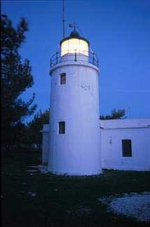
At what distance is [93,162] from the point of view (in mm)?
16781

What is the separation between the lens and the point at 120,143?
63.8 ft

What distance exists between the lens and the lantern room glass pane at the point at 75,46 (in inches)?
682

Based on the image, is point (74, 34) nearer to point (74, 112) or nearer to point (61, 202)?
point (74, 112)

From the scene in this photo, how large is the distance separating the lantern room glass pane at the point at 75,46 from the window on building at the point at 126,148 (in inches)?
275

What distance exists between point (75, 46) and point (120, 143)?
25.3ft

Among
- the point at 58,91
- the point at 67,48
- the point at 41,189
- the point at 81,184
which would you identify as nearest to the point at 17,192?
the point at 41,189

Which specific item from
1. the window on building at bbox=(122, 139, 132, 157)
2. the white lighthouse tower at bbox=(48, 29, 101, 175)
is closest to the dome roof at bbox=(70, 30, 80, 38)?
the white lighthouse tower at bbox=(48, 29, 101, 175)

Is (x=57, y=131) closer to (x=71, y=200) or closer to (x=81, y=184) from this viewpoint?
(x=81, y=184)

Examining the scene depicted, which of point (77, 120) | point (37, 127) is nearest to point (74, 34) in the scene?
point (77, 120)

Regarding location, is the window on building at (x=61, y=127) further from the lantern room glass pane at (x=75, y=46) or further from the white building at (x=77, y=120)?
the lantern room glass pane at (x=75, y=46)

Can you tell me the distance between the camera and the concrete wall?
733 inches

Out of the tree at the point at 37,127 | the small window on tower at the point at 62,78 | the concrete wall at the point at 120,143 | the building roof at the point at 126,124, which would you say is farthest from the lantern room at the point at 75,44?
the tree at the point at 37,127

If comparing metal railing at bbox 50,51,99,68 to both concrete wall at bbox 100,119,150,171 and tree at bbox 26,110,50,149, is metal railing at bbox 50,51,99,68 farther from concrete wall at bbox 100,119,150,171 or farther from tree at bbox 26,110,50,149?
tree at bbox 26,110,50,149

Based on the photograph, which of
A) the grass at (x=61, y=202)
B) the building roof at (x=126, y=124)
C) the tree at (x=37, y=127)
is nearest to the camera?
the grass at (x=61, y=202)
